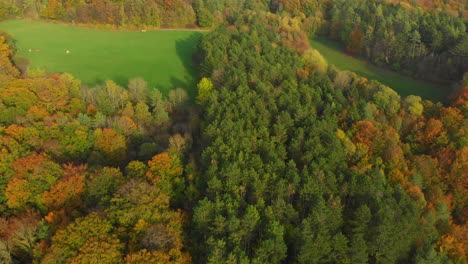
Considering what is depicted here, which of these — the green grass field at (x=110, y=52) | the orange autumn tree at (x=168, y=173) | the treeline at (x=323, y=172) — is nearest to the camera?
the treeline at (x=323, y=172)

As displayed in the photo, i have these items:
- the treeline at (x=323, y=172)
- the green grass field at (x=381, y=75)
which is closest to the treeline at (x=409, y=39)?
the green grass field at (x=381, y=75)

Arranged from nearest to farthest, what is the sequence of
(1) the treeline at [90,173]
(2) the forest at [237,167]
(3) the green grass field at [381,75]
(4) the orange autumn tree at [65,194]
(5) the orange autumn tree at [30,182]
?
(1) the treeline at [90,173] → (2) the forest at [237,167] → (4) the orange autumn tree at [65,194] → (5) the orange autumn tree at [30,182] → (3) the green grass field at [381,75]

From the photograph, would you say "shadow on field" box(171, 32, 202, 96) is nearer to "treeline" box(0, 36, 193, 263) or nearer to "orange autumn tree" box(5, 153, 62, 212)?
"treeline" box(0, 36, 193, 263)

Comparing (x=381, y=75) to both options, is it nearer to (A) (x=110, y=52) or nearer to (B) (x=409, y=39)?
(B) (x=409, y=39)

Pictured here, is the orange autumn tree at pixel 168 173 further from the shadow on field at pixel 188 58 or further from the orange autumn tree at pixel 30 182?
the shadow on field at pixel 188 58

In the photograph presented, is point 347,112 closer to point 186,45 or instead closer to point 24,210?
point 24,210

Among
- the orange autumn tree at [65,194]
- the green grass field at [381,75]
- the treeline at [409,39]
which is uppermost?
the treeline at [409,39]
